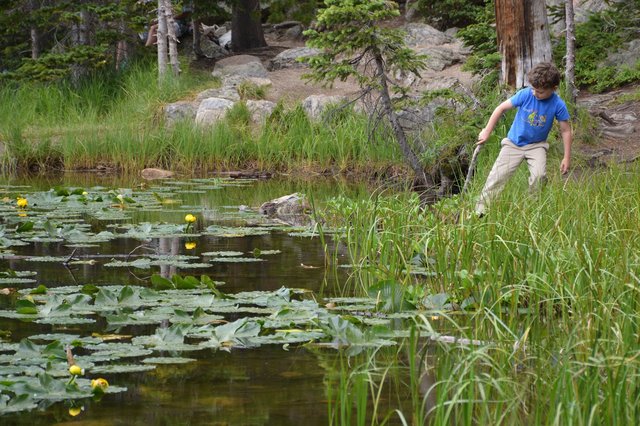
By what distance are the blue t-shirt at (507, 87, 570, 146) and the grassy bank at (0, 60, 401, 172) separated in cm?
598

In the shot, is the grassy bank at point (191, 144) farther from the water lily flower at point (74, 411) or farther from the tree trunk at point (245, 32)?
the water lily flower at point (74, 411)

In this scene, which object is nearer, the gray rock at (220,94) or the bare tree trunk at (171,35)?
the gray rock at (220,94)

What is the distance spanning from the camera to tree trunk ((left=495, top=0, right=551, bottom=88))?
1354 centimetres

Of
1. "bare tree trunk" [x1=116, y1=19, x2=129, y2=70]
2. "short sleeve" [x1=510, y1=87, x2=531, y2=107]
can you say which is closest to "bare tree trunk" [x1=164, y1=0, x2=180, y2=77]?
"bare tree trunk" [x1=116, y1=19, x2=129, y2=70]

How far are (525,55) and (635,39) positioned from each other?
575 centimetres

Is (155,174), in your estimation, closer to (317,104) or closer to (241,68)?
(317,104)

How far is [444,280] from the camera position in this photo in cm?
637

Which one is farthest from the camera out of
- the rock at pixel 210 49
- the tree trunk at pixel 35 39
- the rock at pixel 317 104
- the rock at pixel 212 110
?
the rock at pixel 210 49

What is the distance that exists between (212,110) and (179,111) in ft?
2.18

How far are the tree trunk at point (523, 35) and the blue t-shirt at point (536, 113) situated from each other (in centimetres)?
472

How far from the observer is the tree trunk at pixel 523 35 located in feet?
A: 44.4

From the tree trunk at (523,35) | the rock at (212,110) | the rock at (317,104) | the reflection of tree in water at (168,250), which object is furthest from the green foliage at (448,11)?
the reflection of tree in water at (168,250)

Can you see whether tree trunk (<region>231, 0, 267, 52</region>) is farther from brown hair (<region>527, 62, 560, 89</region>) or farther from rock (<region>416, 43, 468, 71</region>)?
brown hair (<region>527, 62, 560, 89</region>)

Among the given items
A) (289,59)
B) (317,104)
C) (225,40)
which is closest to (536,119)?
(317,104)
